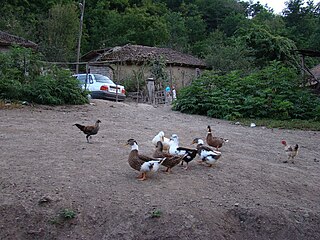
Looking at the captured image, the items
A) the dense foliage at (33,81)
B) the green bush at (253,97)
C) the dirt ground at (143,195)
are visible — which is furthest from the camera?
the green bush at (253,97)

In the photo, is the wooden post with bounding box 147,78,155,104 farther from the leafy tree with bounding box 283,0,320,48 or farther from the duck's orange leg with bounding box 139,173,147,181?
the leafy tree with bounding box 283,0,320,48

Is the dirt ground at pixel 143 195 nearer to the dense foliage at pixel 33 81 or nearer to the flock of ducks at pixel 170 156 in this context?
the flock of ducks at pixel 170 156

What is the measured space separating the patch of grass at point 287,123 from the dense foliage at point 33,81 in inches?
267

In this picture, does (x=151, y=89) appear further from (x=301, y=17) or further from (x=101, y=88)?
(x=301, y=17)

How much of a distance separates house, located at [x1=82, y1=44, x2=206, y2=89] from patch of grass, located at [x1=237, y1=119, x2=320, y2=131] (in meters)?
11.6

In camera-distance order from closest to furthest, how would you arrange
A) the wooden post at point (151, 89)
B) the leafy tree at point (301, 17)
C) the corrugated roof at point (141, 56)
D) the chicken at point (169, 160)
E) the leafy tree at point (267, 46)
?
the chicken at point (169, 160)
the wooden post at point (151, 89)
the leafy tree at point (267, 46)
the corrugated roof at point (141, 56)
the leafy tree at point (301, 17)

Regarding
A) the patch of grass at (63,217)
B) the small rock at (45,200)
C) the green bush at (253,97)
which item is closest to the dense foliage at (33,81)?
the green bush at (253,97)

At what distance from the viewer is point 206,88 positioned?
17.0m

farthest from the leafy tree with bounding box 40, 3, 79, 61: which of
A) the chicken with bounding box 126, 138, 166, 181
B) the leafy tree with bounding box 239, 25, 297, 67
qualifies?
the chicken with bounding box 126, 138, 166, 181

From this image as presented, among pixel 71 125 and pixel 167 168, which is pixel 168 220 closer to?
pixel 167 168

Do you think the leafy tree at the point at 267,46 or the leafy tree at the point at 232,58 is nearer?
the leafy tree at the point at 267,46

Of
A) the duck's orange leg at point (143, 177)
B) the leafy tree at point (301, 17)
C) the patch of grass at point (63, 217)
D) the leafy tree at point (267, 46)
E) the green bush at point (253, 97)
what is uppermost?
the leafy tree at point (301, 17)

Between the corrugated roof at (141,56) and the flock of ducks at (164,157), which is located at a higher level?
the corrugated roof at (141,56)

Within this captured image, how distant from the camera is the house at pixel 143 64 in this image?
Answer: 88.4 feet
